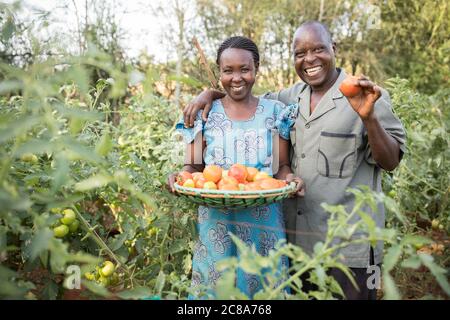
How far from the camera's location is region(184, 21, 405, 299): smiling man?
1521mm

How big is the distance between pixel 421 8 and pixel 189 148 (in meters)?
6.87

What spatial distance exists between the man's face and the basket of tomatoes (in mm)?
416

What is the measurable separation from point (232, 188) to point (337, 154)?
17.2 inches

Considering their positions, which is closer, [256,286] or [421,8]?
[256,286]

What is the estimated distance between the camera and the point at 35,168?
4.97ft

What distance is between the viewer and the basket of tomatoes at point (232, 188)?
1302 mm

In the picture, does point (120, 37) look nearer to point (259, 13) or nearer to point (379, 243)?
point (259, 13)

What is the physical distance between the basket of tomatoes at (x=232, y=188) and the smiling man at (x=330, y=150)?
0.63 ft

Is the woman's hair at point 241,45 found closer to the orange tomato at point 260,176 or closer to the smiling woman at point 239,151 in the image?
the smiling woman at point 239,151

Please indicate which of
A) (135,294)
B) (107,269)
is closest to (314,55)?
(135,294)

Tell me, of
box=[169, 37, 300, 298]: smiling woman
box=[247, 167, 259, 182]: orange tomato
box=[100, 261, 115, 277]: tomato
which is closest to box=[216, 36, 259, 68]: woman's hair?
box=[169, 37, 300, 298]: smiling woman

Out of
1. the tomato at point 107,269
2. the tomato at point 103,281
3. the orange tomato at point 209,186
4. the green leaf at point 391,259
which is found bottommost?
the tomato at point 103,281

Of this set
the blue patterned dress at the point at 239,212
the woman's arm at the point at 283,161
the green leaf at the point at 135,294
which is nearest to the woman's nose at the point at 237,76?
the blue patterned dress at the point at 239,212

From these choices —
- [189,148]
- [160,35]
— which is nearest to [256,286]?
[189,148]
